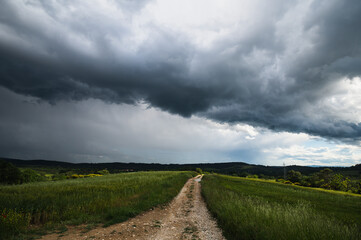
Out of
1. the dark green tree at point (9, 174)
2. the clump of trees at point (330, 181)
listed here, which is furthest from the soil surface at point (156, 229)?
the clump of trees at point (330, 181)

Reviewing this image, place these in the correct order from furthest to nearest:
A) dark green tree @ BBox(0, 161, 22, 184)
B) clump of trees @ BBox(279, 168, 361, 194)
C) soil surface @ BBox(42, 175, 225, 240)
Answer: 1. clump of trees @ BBox(279, 168, 361, 194)
2. dark green tree @ BBox(0, 161, 22, 184)
3. soil surface @ BBox(42, 175, 225, 240)

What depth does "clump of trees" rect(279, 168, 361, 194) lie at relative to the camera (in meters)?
63.2

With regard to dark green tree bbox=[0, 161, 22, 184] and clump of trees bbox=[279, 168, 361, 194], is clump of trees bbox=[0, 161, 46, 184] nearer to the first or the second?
dark green tree bbox=[0, 161, 22, 184]

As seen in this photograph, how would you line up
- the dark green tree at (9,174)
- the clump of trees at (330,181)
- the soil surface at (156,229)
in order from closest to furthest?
1. the soil surface at (156,229)
2. the dark green tree at (9,174)
3. the clump of trees at (330,181)

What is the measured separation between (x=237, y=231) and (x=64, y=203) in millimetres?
12210

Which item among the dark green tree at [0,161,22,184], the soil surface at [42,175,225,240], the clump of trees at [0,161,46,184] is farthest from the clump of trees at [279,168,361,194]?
the dark green tree at [0,161,22,184]

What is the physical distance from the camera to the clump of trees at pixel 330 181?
2488 inches

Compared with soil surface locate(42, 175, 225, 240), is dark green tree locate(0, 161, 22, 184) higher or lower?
lower

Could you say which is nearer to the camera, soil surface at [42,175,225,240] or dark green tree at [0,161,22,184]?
soil surface at [42,175,225,240]

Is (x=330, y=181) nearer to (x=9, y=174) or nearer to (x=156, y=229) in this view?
(x=156, y=229)

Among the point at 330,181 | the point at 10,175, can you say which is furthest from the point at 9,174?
the point at 330,181

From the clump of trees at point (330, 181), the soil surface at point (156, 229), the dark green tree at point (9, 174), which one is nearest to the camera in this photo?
the soil surface at point (156, 229)

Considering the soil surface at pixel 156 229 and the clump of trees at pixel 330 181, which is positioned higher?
the soil surface at pixel 156 229

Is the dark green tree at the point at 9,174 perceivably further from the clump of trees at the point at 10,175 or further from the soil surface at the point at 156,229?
the soil surface at the point at 156,229
